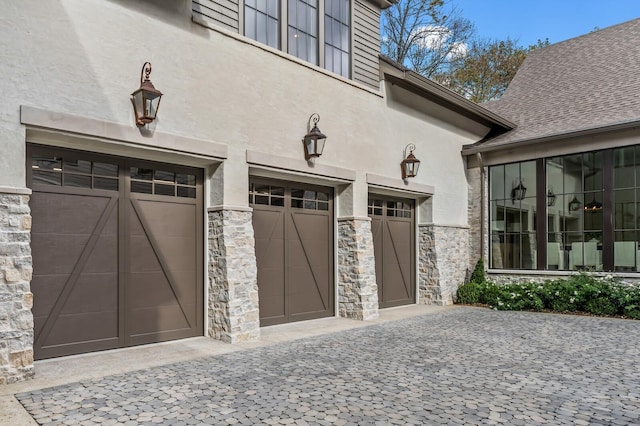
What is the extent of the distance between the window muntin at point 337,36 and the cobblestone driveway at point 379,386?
5.29 metres

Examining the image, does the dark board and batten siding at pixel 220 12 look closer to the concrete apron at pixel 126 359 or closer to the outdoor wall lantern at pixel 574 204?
the concrete apron at pixel 126 359

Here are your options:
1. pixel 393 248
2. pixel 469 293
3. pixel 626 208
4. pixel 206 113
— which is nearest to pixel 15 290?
pixel 206 113

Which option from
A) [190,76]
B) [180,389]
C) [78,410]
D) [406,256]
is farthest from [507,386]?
[406,256]

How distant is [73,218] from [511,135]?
34.5 feet

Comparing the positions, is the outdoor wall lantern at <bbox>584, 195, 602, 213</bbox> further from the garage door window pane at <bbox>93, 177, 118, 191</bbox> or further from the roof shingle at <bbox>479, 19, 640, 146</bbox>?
the garage door window pane at <bbox>93, 177, 118, 191</bbox>

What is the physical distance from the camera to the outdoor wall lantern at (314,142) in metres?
8.23

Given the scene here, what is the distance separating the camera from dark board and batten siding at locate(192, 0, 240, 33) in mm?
7039

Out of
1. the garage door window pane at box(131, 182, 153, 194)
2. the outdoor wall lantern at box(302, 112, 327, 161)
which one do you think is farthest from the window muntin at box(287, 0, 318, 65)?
the garage door window pane at box(131, 182, 153, 194)

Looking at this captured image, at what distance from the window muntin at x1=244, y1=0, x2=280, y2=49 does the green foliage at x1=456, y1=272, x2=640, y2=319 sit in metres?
7.63

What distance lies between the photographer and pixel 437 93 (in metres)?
10.9

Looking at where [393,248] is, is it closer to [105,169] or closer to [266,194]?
[266,194]

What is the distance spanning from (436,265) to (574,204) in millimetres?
3563

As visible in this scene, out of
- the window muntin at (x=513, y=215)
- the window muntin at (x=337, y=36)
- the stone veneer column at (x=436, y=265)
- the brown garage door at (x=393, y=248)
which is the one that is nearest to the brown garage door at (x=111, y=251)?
the window muntin at (x=337, y=36)

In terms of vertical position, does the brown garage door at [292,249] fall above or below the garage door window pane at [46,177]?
below
